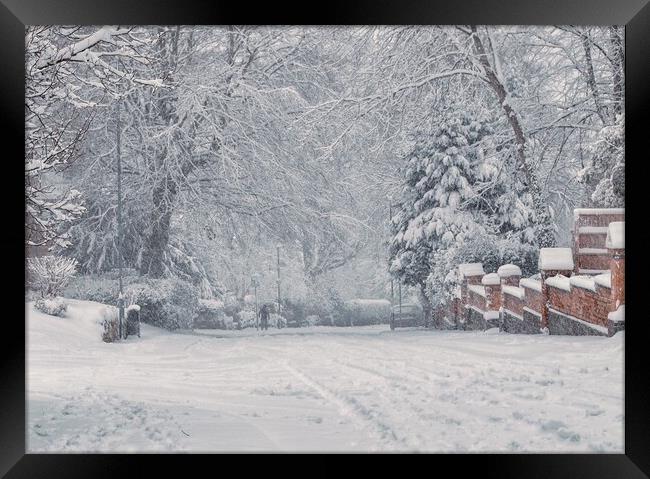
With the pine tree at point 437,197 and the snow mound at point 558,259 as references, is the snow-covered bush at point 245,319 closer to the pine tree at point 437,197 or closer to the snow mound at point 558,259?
the pine tree at point 437,197

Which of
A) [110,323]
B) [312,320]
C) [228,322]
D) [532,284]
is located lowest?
[312,320]

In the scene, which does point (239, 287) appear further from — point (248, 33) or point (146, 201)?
point (248, 33)

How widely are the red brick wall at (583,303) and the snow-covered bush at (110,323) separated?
293 inches

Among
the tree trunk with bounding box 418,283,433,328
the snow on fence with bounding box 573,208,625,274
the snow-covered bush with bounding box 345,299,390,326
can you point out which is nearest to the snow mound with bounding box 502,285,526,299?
the snow on fence with bounding box 573,208,625,274

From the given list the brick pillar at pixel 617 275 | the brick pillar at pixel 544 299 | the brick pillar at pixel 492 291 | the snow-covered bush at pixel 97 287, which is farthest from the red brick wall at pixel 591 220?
the snow-covered bush at pixel 97 287

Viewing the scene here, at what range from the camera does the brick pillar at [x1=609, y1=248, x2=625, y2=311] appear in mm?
8469

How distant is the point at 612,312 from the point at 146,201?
33.1 ft

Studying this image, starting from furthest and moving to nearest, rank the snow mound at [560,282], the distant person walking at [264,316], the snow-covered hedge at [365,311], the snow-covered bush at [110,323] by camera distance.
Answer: the snow-covered hedge at [365,311] < the distant person walking at [264,316] < the snow-covered bush at [110,323] < the snow mound at [560,282]

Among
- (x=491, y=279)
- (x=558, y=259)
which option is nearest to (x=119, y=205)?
(x=491, y=279)

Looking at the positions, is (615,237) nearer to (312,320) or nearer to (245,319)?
(245,319)

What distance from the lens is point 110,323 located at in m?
13.6

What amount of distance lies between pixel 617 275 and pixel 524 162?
17.6 ft

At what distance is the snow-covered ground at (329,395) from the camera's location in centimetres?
567
